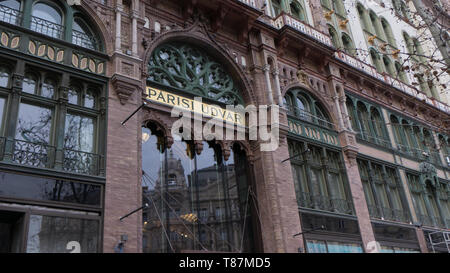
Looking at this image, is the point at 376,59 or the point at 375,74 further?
the point at 376,59

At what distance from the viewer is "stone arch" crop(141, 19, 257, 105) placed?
55.3ft

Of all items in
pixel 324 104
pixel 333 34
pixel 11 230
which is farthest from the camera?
pixel 333 34

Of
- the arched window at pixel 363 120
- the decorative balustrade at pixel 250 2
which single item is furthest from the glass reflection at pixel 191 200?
the arched window at pixel 363 120

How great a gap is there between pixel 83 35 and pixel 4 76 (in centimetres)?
323

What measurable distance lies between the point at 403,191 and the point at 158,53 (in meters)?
15.8

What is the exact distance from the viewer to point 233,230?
1550 cm

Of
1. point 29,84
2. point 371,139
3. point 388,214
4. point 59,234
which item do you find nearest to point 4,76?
point 29,84

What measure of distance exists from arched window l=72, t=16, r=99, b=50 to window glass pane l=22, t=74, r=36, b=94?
2115mm

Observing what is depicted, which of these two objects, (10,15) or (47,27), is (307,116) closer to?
(47,27)

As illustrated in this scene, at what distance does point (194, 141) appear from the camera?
15.6 meters

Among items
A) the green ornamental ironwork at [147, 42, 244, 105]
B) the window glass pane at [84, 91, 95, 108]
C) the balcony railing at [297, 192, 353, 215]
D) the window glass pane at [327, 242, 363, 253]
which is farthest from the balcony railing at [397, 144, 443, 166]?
the window glass pane at [84, 91, 95, 108]

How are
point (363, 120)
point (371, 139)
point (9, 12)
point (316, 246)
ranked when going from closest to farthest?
1. point (9, 12)
2. point (316, 246)
3. point (371, 139)
4. point (363, 120)

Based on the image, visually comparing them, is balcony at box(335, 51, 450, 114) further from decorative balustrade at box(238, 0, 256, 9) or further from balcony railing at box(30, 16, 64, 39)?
balcony railing at box(30, 16, 64, 39)
